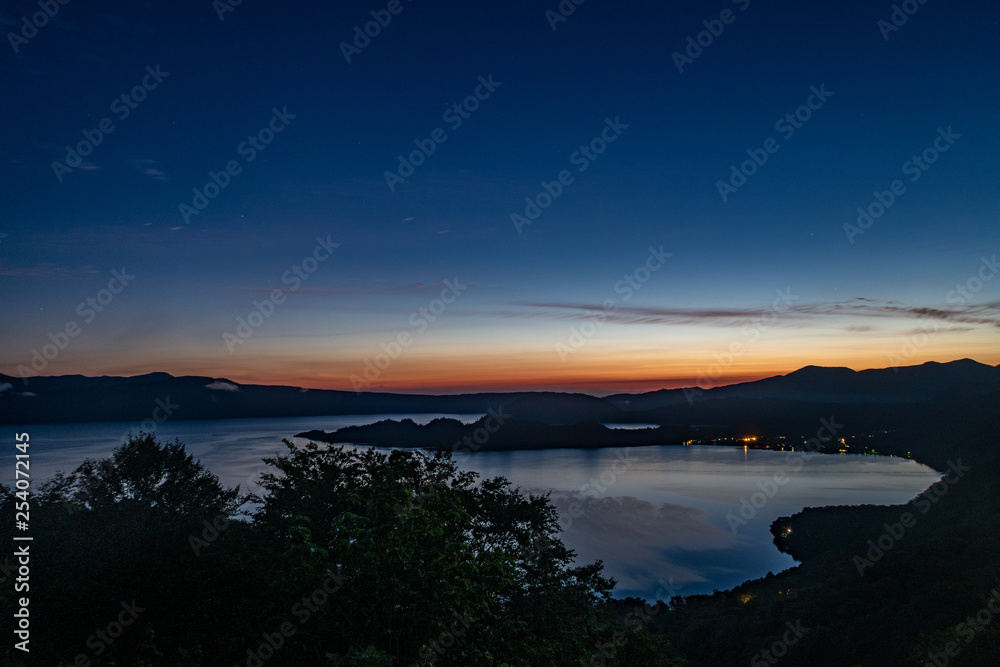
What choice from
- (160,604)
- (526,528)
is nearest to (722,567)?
(526,528)

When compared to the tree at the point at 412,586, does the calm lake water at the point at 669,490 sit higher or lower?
lower

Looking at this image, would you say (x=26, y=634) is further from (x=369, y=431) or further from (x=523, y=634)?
(x=369, y=431)

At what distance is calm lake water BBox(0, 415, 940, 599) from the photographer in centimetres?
5588

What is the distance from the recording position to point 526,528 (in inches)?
784

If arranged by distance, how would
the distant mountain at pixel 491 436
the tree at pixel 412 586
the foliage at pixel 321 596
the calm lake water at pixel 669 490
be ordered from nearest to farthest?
the tree at pixel 412 586 < the foliage at pixel 321 596 < the calm lake water at pixel 669 490 < the distant mountain at pixel 491 436

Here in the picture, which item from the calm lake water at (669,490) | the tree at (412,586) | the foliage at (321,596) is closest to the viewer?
the tree at (412,586)

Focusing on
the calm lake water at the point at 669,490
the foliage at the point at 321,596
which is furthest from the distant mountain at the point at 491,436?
the foliage at the point at 321,596

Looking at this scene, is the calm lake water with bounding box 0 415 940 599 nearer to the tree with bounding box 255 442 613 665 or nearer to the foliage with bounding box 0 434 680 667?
the foliage with bounding box 0 434 680 667

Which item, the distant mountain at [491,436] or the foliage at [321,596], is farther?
the distant mountain at [491,436]

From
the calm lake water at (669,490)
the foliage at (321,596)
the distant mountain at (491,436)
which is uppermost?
the foliage at (321,596)

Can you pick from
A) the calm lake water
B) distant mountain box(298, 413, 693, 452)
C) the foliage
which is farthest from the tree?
distant mountain box(298, 413, 693, 452)

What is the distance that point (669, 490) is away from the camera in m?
99.2

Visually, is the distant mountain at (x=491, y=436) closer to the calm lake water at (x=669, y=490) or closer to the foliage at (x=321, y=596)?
the calm lake water at (x=669, y=490)

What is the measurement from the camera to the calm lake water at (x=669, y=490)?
5588cm
